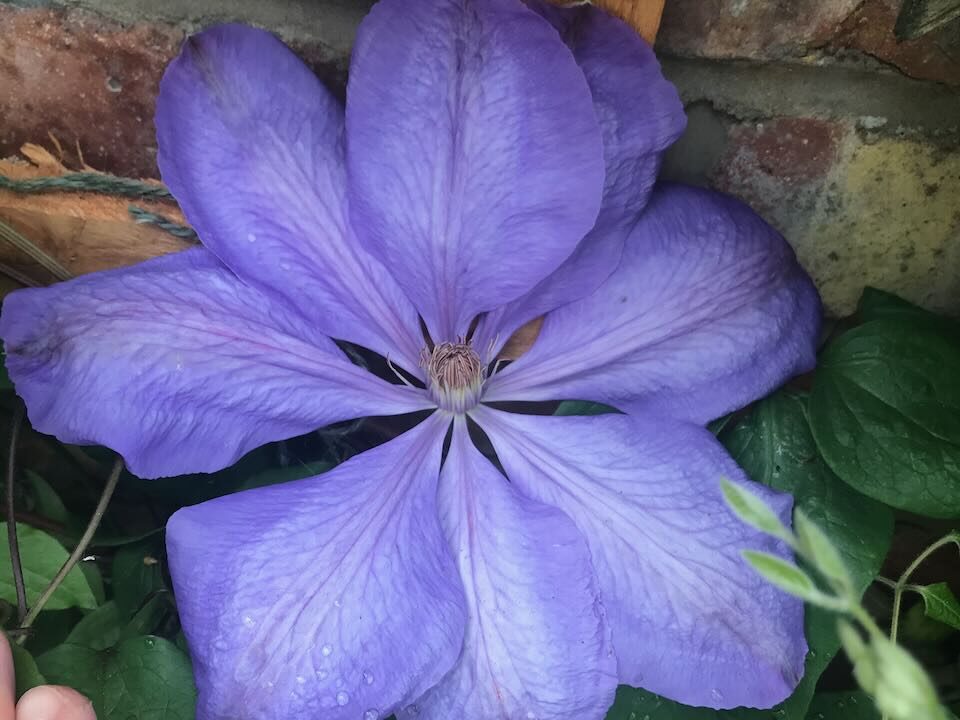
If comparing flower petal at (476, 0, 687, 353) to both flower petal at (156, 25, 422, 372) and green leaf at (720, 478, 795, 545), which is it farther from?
green leaf at (720, 478, 795, 545)

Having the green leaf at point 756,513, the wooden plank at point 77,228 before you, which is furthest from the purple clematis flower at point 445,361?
the green leaf at point 756,513

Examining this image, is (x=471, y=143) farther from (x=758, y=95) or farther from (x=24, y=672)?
(x=24, y=672)

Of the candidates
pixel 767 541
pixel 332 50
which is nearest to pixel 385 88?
pixel 332 50

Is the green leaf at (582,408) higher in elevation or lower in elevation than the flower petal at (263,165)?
lower

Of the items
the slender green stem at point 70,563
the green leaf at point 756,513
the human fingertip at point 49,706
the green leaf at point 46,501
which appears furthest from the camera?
the green leaf at point 46,501

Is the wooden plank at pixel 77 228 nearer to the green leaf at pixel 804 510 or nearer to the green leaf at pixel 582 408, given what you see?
the green leaf at pixel 582 408

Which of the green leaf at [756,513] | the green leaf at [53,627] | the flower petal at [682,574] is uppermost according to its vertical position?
the green leaf at [756,513]

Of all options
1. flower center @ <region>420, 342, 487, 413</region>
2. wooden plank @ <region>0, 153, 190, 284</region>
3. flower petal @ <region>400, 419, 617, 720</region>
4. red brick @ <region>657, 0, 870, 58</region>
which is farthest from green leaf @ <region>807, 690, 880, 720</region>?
wooden plank @ <region>0, 153, 190, 284</region>
